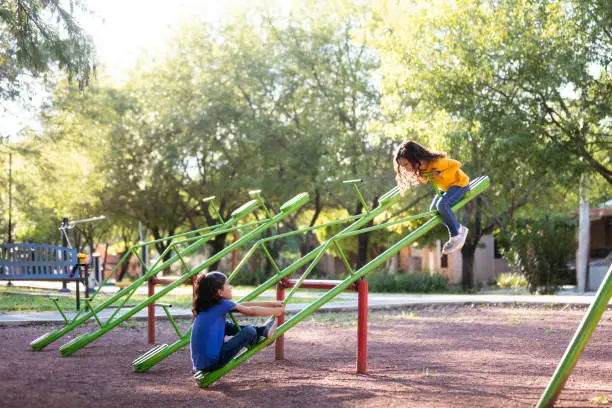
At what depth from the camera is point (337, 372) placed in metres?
6.07

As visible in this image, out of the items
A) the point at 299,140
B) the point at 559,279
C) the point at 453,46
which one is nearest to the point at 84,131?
the point at 299,140

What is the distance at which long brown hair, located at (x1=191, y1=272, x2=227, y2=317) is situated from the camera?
18.0ft

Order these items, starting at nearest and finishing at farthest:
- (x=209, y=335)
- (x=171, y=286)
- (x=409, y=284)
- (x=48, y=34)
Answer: (x=209, y=335) → (x=171, y=286) → (x=48, y=34) → (x=409, y=284)

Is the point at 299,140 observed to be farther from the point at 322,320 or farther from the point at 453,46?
the point at 322,320

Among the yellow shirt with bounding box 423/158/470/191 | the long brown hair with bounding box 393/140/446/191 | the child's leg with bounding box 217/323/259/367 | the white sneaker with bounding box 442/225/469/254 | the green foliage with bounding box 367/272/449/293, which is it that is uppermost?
the long brown hair with bounding box 393/140/446/191

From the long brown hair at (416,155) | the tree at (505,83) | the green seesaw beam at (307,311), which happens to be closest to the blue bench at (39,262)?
the green seesaw beam at (307,311)

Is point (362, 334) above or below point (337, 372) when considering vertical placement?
above

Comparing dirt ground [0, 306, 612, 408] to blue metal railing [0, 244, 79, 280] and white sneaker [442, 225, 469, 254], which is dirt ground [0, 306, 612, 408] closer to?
white sneaker [442, 225, 469, 254]

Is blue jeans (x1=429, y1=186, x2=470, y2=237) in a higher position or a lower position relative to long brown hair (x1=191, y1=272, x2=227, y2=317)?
higher

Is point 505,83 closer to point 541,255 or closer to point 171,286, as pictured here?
point 541,255

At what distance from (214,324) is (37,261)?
7.66 meters

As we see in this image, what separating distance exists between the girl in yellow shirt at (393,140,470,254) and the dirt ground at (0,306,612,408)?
113cm

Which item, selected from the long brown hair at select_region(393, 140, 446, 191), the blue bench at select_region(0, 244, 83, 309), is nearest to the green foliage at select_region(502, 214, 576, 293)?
the blue bench at select_region(0, 244, 83, 309)

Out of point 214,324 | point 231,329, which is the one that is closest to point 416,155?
point 231,329
